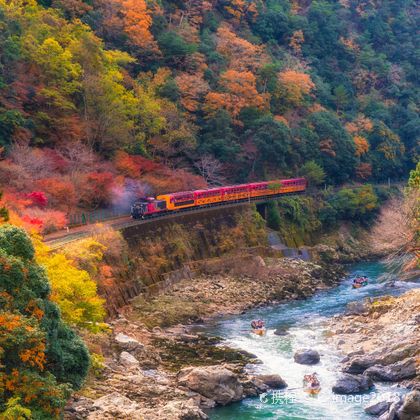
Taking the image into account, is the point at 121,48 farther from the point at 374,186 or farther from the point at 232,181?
the point at 374,186

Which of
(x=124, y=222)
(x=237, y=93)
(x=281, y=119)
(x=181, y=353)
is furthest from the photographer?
(x=281, y=119)

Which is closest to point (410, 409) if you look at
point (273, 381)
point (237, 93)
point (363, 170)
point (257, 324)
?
point (273, 381)

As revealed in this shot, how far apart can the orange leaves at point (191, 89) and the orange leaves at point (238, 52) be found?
742 cm

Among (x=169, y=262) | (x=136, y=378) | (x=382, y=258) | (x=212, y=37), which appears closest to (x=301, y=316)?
(x=169, y=262)

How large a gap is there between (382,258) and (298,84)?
21.7 m

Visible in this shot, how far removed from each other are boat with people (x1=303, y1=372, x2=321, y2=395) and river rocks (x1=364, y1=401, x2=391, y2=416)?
9.07 feet

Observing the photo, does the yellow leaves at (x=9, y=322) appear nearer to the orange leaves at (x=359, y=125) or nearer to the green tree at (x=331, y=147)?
the green tree at (x=331, y=147)

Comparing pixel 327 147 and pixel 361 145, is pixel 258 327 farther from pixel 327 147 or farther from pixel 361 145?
pixel 361 145

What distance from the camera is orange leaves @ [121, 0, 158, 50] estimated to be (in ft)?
221

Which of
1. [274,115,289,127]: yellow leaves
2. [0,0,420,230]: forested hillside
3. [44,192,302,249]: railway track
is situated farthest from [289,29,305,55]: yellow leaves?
[44,192,302,249]: railway track

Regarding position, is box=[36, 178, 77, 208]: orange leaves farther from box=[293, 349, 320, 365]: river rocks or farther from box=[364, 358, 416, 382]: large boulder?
box=[364, 358, 416, 382]: large boulder

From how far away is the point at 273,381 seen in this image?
3098 cm

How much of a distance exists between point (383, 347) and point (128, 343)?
12322mm

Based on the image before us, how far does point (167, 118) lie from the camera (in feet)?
202
